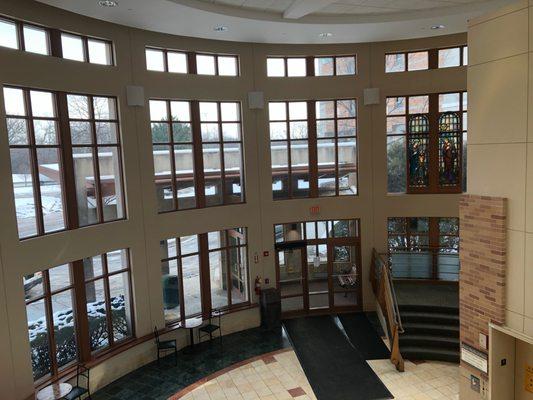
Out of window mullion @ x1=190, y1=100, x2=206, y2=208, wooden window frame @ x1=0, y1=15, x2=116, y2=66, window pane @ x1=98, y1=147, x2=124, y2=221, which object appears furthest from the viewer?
window mullion @ x1=190, y1=100, x2=206, y2=208

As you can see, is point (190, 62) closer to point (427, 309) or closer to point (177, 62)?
point (177, 62)

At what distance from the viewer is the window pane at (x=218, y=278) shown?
10.2 metres

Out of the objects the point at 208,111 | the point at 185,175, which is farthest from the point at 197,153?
the point at 208,111

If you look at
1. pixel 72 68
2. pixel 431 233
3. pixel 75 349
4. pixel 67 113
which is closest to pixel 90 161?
pixel 67 113

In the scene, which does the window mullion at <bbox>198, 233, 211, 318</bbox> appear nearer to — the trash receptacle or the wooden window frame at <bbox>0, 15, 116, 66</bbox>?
the trash receptacle

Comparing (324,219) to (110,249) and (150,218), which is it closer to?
(150,218)

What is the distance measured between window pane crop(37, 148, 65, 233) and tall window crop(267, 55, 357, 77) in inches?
206

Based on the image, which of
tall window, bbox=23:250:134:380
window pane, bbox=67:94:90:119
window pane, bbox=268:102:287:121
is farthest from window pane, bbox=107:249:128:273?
window pane, bbox=268:102:287:121

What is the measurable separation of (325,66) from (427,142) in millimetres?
3032

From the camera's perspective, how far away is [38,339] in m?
7.27

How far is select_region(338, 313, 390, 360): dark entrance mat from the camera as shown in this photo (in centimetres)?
905

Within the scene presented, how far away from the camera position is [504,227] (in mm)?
5613

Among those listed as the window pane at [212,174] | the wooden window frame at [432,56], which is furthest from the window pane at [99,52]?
the wooden window frame at [432,56]

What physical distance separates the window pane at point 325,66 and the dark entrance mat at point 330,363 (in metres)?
5.88
